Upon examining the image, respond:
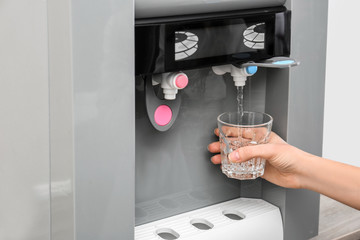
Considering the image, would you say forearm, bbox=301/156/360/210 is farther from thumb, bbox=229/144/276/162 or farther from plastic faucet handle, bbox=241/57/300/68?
plastic faucet handle, bbox=241/57/300/68

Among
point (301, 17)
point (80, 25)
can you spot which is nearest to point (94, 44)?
point (80, 25)

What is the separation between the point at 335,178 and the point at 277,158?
109 mm

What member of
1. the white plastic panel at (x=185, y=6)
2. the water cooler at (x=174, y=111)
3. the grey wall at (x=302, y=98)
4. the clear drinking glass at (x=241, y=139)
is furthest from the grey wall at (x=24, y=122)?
the grey wall at (x=302, y=98)

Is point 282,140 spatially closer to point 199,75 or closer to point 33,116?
point 199,75

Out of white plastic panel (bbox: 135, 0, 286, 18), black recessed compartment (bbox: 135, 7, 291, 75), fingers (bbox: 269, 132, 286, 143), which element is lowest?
fingers (bbox: 269, 132, 286, 143)

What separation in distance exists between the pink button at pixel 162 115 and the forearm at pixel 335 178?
254mm

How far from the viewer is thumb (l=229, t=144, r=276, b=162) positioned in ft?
2.78

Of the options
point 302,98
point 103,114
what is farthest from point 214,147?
point 103,114

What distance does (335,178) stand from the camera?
0.89 m

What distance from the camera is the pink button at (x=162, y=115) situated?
813 millimetres

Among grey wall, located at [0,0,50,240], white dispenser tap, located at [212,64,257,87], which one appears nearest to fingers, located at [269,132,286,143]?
white dispenser tap, located at [212,64,257,87]

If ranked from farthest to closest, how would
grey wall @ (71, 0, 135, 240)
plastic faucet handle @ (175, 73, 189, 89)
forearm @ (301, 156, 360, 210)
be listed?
forearm @ (301, 156, 360, 210) < plastic faucet handle @ (175, 73, 189, 89) < grey wall @ (71, 0, 135, 240)

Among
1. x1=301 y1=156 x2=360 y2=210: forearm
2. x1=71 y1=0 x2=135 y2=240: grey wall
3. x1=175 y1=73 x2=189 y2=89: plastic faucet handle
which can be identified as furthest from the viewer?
x1=301 y1=156 x2=360 y2=210: forearm

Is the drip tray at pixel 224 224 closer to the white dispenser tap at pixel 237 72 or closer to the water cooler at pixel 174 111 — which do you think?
the water cooler at pixel 174 111
